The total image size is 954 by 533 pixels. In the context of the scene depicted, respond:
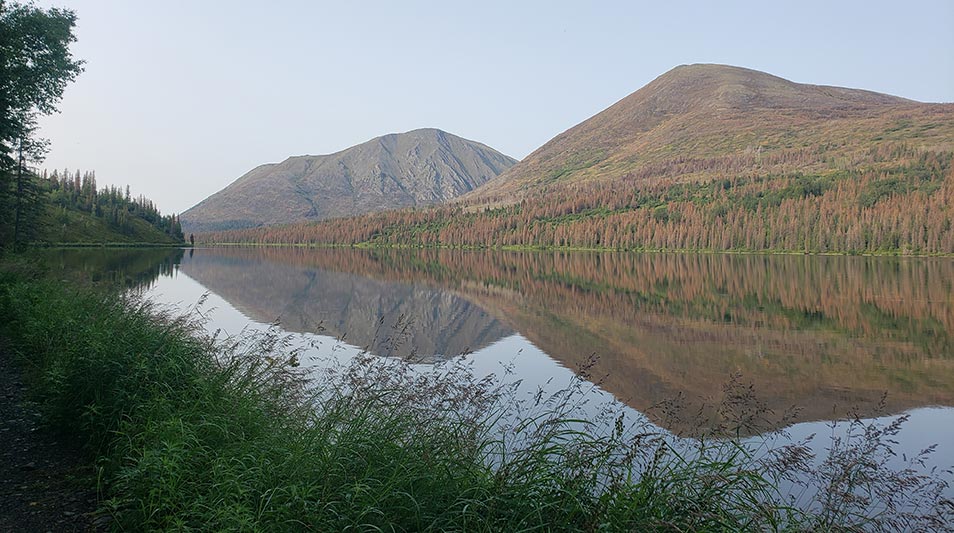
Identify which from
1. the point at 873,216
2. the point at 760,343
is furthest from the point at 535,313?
the point at 873,216

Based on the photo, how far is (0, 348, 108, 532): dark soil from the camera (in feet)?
20.4

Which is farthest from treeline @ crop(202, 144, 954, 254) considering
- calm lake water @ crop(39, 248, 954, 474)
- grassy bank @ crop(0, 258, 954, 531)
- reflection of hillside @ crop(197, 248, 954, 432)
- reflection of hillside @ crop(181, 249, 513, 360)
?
grassy bank @ crop(0, 258, 954, 531)

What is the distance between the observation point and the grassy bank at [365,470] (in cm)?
536

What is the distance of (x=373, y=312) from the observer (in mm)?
33531

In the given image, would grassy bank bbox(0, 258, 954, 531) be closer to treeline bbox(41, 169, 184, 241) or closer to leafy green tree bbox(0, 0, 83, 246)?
leafy green tree bbox(0, 0, 83, 246)

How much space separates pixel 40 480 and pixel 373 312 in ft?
86.4

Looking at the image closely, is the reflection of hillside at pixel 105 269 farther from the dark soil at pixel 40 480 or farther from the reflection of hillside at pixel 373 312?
the dark soil at pixel 40 480

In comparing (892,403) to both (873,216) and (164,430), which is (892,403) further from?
(873,216)

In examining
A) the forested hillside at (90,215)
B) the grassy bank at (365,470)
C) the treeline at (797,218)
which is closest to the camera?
the grassy bank at (365,470)

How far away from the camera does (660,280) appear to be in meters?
57.4

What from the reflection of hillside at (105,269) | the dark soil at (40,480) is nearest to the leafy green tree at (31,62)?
the reflection of hillside at (105,269)

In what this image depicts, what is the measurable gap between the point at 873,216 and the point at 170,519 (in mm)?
142655

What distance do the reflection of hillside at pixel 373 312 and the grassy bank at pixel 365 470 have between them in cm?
607

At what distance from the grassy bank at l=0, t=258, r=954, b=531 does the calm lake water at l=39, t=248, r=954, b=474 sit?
1.52 meters
